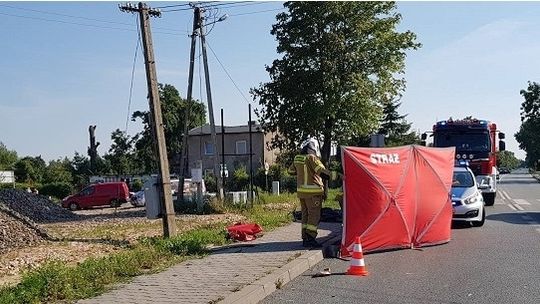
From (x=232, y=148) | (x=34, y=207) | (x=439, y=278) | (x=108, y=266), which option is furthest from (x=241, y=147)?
(x=439, y=278)

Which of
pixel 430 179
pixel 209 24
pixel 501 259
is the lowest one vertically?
pixel 501 259

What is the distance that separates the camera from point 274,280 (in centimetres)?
859

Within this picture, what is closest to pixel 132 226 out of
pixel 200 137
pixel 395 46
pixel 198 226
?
pixel 198 226

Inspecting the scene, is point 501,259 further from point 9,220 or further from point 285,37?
point 285,37

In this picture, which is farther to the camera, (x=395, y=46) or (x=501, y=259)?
(x=395, y=46)

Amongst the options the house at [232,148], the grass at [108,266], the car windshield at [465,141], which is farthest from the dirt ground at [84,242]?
the house at [232,148]

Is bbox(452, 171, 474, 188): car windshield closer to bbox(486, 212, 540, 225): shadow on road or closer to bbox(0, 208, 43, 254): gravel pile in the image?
bbox(486, 212, 540, 225): shadow on road

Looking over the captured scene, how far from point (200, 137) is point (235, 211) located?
46.8 m

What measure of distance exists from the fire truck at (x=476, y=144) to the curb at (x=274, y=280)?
15.0 metres

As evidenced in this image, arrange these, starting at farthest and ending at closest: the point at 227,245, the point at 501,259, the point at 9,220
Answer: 1. the point at 9,220
2. the point at 227,245
3. the point at 501,259

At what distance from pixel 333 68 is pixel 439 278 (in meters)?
25.7

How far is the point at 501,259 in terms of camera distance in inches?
423

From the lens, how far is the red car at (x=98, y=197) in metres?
40.8

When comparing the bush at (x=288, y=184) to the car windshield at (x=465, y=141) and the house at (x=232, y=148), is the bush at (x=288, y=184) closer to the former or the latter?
the car windshield at (x=465, y=141)
